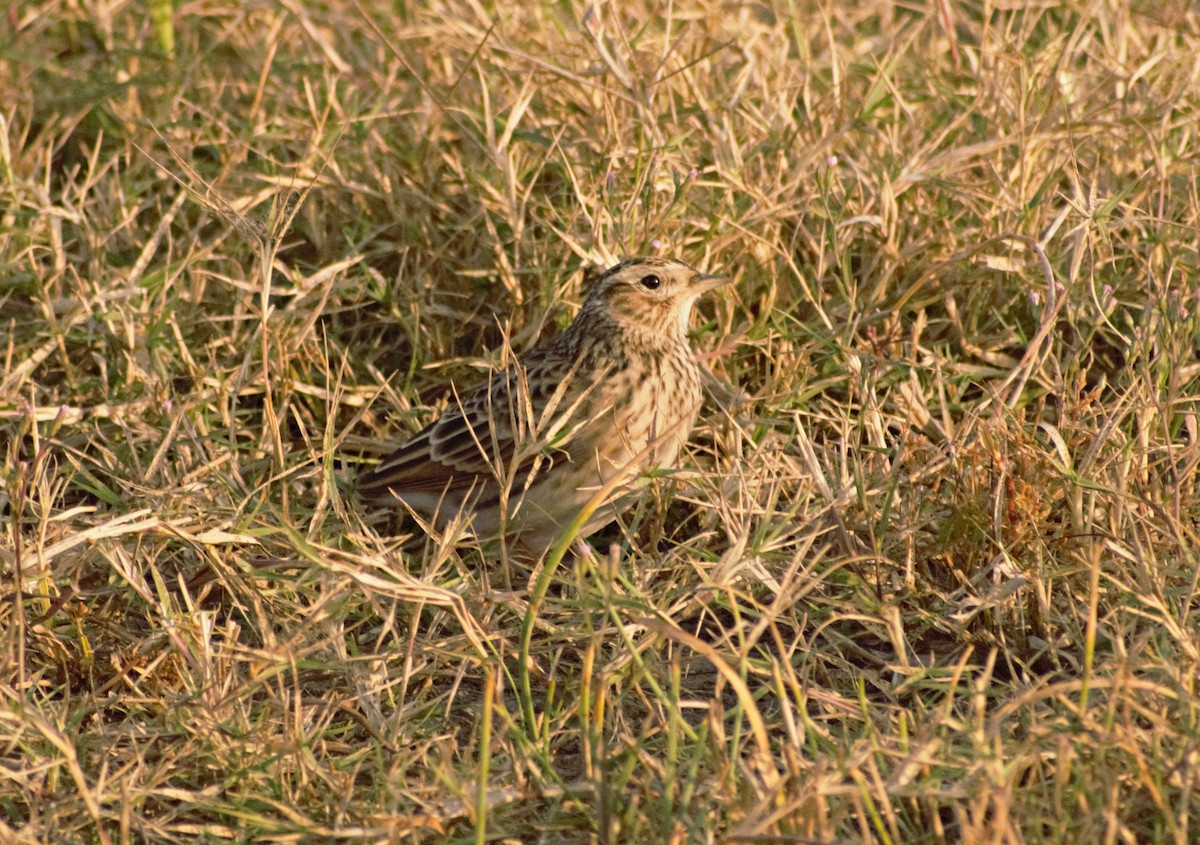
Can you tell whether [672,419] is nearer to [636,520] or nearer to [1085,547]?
[636,520]

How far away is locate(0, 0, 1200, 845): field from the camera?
13.0ft

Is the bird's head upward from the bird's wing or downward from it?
upward

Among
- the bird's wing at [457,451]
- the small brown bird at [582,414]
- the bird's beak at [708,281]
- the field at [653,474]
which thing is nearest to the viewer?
the field at [653,474]

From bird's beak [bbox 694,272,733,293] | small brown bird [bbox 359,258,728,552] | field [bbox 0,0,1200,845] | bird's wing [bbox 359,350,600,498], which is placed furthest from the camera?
bird's beak [bbox 694,272,733,293]

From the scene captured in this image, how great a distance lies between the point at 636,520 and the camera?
5.02 metres

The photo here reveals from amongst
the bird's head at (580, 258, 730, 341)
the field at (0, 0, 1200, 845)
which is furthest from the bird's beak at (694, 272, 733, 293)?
the field at (0, 0, 1200, 845)

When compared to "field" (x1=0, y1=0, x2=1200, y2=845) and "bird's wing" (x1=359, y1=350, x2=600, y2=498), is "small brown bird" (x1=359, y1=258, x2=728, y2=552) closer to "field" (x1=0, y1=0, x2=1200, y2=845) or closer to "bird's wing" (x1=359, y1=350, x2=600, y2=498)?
"bird's wing" (x1=359, y1=350, x2=600, y2=498)

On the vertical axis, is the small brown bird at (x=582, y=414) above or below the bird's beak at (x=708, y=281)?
below

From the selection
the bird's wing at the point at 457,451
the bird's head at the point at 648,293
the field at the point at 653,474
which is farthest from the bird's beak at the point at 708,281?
the bird's wing at the point at 457,451

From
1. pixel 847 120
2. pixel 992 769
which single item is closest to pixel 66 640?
pixel 992 769

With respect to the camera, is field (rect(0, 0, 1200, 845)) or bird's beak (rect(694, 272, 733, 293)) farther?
bird's beak (rect(694, 272, 733, 293))

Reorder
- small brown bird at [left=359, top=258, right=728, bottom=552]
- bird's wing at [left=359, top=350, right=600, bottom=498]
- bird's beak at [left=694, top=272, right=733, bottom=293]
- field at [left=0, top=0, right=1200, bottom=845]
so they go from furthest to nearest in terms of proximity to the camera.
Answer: bird's beak at [left=694, top=272, right=733, bottom=293], bird's wing at [left=359, top=350, right=600, bottom=498], small brown bird at [left=359, top=258, right=728, bottom=552], field at [left=0, top=0, right=1200, bottom=845]

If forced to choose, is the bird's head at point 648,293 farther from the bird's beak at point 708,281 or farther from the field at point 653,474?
the field at point 653,474

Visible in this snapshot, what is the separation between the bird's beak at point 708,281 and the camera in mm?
6078
